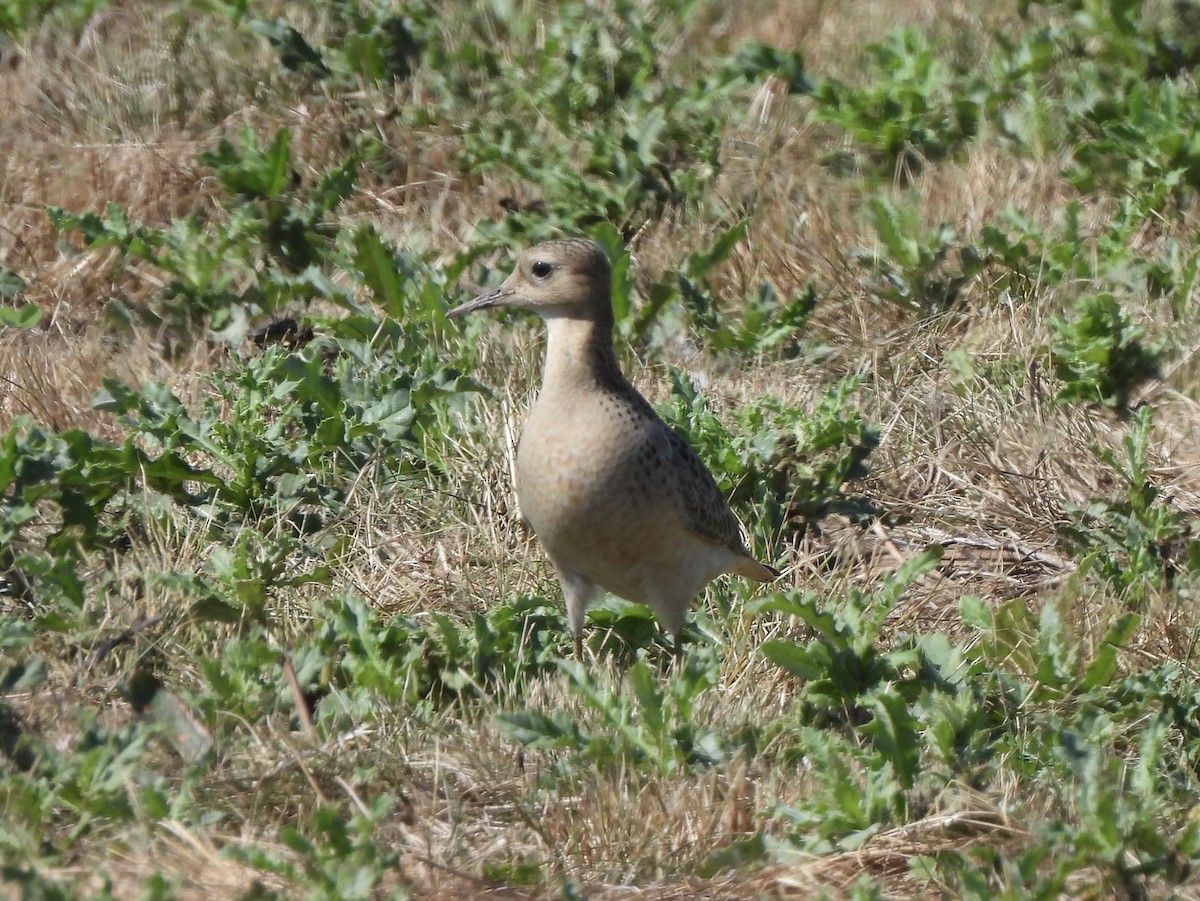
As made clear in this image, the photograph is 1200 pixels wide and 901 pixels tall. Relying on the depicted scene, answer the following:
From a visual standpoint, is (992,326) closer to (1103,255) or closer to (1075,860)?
(1103,255)

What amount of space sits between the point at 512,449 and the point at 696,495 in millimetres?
860

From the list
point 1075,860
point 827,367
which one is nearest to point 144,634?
point 1075,860

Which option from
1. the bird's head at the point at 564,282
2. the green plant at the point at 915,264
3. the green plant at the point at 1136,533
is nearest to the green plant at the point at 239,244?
the bird's head at the point at 564,282

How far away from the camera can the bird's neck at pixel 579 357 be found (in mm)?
5238

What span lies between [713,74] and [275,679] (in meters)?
4.74

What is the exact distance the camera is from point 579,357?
528 centimetres

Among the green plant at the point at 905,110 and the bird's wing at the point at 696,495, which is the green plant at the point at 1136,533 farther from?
the green plant at the point at 905,110

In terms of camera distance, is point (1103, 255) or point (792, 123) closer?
point (1103, 255)

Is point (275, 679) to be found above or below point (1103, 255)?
below

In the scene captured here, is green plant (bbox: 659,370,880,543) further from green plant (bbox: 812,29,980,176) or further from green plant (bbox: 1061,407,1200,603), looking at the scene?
green plant (bbox: 812,29,980,176)

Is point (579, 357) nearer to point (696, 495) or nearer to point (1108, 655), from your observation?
point (696, 495)

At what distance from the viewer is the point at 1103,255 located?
6961mm

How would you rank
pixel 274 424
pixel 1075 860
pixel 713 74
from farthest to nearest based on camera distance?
pixel 713 74 → pixel 274 424 → pixel 1075 860

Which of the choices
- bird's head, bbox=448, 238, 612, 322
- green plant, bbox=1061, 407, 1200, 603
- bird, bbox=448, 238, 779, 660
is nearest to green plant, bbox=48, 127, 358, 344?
bird's head, bbox=448, 238, 612, 322
